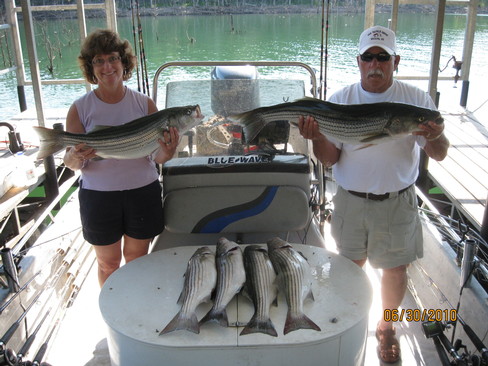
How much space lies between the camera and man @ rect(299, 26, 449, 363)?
280 cm

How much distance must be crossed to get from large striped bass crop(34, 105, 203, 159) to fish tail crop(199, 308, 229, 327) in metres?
1.05

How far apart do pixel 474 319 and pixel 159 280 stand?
202cm

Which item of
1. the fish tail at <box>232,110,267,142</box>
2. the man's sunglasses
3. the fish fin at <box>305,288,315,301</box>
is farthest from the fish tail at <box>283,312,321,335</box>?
the man's sunglasses

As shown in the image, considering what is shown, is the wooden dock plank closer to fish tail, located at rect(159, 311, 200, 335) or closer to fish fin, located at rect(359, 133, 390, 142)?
fish fin, located at rect(359, 133, 390, 142)

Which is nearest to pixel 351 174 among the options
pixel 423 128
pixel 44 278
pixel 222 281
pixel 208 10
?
pixel 423 128

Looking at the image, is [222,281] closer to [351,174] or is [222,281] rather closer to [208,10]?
[351,174]

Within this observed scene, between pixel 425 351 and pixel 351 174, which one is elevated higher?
pixel 351 174

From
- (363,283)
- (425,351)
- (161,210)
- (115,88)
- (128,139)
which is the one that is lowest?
(425,351)

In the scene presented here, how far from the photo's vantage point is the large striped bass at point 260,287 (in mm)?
2263

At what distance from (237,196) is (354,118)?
1.00 meters

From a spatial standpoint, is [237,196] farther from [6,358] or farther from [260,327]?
[6,358]

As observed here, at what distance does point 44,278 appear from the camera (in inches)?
148

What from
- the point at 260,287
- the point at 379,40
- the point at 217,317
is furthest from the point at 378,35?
the point at 217,317

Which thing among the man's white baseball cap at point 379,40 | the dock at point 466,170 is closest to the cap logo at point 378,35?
the man's white baseball cap at point 379,40
